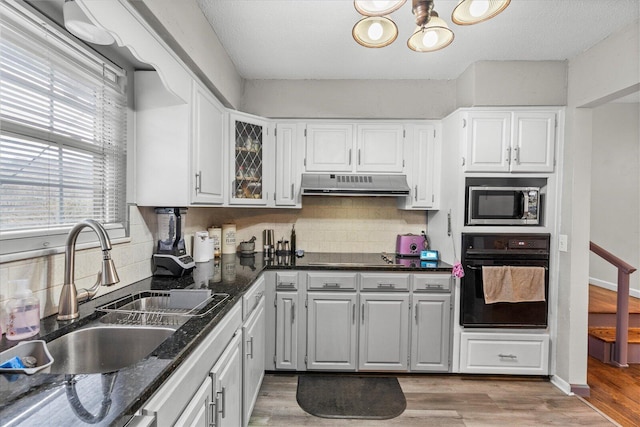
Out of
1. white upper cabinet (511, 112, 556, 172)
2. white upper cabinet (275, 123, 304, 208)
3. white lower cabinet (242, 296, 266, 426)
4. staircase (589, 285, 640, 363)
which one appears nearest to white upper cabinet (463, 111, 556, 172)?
white upper cabinet (511, 112, 556, 172)

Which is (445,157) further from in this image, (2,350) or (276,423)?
(2,350)

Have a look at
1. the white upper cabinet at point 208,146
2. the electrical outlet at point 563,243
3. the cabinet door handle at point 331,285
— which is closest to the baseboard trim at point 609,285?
the electrical outlet at point 563,243

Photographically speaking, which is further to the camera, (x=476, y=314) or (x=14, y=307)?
(x=476, y=314)

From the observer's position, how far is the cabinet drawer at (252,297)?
1.96 metres

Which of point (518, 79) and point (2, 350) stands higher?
point (518, 79)

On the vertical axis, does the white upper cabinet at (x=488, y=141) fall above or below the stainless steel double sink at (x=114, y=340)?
above

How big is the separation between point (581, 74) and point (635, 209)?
9.32 ft

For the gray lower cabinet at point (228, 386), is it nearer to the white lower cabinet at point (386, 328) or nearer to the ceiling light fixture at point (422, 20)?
the white lower cabinet at point (386, 328)

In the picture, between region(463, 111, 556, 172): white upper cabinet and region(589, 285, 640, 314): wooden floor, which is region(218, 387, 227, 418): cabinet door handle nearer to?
region(463, 111, 556, 172): white upper cabinet

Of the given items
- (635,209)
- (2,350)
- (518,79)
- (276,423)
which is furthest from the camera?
(635,209)

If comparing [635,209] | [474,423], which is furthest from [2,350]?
[635,209]

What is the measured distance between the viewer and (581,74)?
252 centimetres

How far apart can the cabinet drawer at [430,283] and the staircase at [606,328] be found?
168cm

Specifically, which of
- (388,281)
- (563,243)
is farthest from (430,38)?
(563,243)
